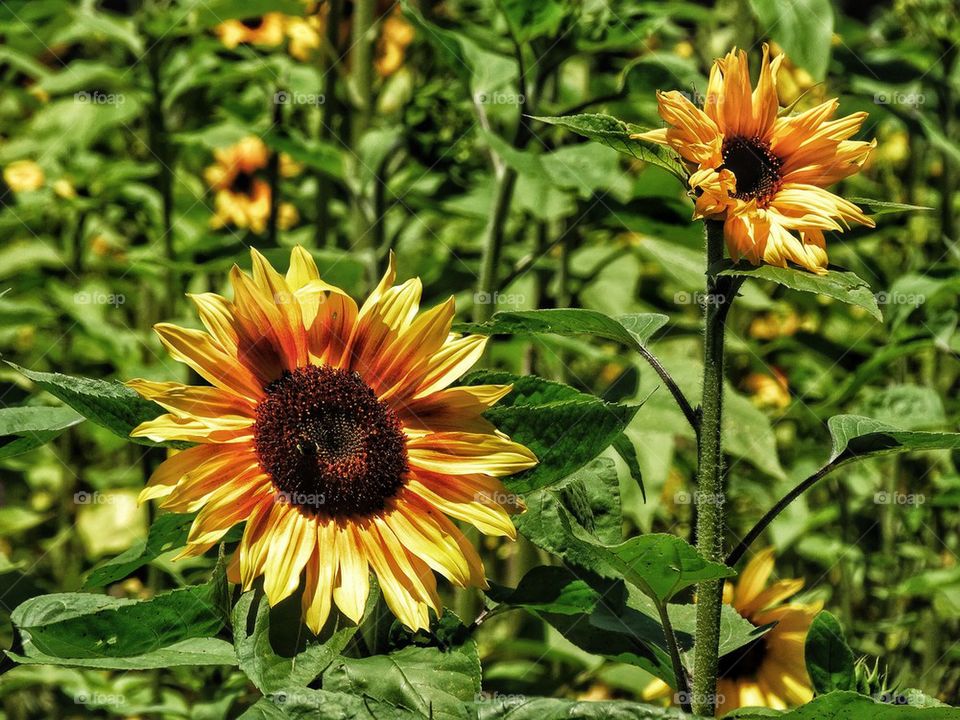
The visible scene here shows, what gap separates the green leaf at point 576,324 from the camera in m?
0.96

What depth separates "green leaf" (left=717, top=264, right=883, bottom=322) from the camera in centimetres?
86

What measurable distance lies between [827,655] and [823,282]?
32 centimetres

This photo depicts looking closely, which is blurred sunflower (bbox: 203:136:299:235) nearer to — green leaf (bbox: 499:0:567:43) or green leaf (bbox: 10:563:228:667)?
green leaf (bbox: 499:0:567:43)

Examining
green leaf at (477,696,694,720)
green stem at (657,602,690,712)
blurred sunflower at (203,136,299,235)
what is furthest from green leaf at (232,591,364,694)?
blurred sunflower at (203,136,299,235)

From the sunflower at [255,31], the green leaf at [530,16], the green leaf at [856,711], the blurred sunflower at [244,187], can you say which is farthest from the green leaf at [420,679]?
the blurred sunflower at [244,187]

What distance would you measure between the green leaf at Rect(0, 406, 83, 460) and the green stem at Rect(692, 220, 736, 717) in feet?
1.70

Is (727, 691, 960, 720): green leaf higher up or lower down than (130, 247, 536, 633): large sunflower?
lower down

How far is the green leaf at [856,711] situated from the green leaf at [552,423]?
0.24 meters

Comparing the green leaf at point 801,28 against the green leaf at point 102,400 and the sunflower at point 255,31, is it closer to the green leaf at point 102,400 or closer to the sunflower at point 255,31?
the green leaf at point 102,400

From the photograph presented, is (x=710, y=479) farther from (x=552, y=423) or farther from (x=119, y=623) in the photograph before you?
(x=119, y=623)

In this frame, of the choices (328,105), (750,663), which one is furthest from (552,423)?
(328,105)

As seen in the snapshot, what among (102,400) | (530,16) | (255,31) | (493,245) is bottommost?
(102,400)

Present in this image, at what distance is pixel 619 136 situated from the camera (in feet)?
3.09

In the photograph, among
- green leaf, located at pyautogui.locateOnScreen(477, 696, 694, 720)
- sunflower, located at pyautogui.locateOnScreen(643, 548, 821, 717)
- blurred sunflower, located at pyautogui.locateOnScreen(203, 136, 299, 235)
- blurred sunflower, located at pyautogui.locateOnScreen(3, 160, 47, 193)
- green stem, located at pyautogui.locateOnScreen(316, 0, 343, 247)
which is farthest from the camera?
blurred sunflower, located at pyautogui.locateOnScreen(203, 136, 299, 235)
